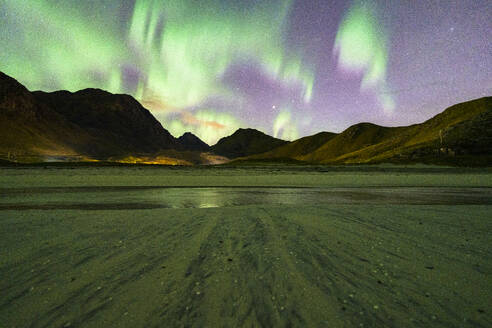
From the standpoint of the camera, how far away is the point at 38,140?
131000mm

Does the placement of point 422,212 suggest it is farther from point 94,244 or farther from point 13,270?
point 13,270

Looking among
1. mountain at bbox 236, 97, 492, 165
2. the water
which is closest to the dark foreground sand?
the water

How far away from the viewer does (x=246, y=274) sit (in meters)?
3.86

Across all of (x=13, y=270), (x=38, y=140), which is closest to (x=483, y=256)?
(x=13, y=270)

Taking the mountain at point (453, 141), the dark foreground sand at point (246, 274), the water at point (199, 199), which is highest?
the mountain at point (453, 141)

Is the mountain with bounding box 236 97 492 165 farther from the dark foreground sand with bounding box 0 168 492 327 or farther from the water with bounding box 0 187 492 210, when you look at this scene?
the dark foreground sand with bounding box 0 168 492 327

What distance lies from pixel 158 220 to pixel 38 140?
173 m

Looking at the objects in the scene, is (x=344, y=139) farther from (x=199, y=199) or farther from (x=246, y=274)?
(x=246, y=274)

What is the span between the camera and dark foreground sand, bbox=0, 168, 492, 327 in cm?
273

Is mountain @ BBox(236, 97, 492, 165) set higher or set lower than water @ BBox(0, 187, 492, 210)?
higher

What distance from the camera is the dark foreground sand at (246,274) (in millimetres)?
2729

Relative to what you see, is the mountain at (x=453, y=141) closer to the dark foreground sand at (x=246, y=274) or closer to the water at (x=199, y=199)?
the water at (x=199, y=199)

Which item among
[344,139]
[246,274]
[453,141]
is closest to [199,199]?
[246,274]

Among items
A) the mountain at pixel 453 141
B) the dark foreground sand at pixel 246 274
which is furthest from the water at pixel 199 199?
the mountain at pixel 453 141
